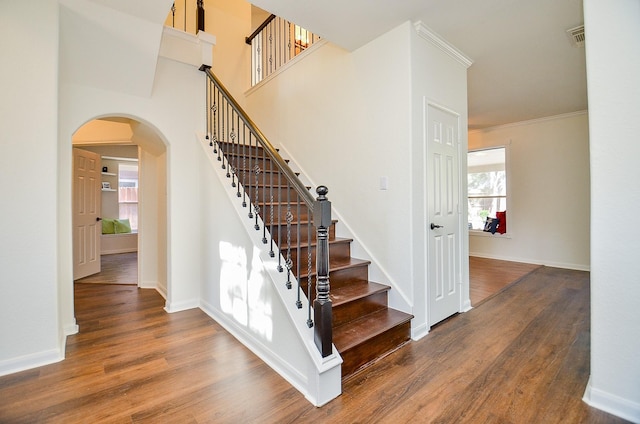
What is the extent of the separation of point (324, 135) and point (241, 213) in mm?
1391

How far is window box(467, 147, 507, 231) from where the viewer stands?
5809mm

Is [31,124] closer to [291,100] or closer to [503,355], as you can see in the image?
[291,100]

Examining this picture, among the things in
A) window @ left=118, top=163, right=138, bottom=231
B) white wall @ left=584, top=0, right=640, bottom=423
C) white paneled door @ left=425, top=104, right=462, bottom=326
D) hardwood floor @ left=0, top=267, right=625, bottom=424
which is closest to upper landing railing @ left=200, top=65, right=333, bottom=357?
hardwood floor @ left=0, top=267, right=625, bottom=424

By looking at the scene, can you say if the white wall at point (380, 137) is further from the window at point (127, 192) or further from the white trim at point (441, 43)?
the window at point (127, 192)

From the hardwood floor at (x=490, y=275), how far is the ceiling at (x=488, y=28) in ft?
8.75

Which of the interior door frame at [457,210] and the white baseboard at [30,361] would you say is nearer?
the white baseboard at [30,361]

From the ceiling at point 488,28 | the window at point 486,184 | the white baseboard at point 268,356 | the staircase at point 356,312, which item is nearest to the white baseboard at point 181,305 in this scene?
the white baseboard at point 268,356

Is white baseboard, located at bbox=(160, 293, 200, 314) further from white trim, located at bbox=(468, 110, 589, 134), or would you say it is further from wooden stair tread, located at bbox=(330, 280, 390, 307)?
white trim, located at bbox=(468, 110, 589, 134)

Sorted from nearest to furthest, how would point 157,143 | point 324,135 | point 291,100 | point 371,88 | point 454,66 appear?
point 371,88, point 454,66, point 324,135, point 157,143, point 291,100

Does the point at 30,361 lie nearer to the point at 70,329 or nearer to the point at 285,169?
the point at 70,329

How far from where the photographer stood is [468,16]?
2379mm

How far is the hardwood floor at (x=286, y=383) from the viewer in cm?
160

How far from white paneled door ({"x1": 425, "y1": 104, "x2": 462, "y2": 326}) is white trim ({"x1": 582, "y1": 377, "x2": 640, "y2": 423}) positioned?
1110mm

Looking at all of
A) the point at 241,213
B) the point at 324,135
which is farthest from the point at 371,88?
the point at 241,213
